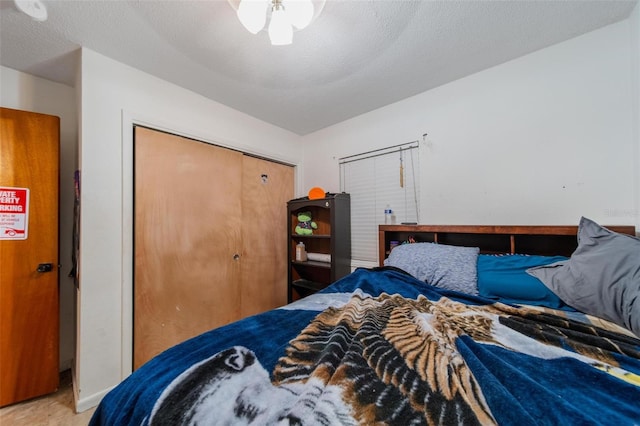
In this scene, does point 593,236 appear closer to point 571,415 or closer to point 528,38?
point 571,415

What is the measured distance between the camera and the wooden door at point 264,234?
251cm

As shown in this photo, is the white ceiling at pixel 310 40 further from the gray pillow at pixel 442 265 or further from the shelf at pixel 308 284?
the shelf at pixel 308 284

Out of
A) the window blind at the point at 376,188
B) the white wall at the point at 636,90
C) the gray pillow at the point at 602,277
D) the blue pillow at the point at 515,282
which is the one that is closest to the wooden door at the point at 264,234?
the window blind at the point at 376,188

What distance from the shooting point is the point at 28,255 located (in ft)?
5.28

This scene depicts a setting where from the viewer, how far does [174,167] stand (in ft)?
6.53

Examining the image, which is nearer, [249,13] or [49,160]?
[249,13]

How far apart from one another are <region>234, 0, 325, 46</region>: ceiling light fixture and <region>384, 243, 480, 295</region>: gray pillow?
5.32 ft

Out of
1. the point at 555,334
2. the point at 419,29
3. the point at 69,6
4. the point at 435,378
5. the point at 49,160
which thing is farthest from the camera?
the point at 49,160

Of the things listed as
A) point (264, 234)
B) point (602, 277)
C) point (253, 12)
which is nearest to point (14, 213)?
point (264, 234)

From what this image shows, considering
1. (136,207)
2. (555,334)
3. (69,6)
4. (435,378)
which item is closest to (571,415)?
(435,378)

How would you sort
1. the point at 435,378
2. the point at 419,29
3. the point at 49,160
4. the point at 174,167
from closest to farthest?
the point at 435,378
the point at 419,29
the point at 49,160
the point at 174,167

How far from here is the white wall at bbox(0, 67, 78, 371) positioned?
185 centimetres

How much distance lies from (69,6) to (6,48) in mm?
732

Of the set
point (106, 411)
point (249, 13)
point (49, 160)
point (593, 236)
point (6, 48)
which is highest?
point (6, 48)
